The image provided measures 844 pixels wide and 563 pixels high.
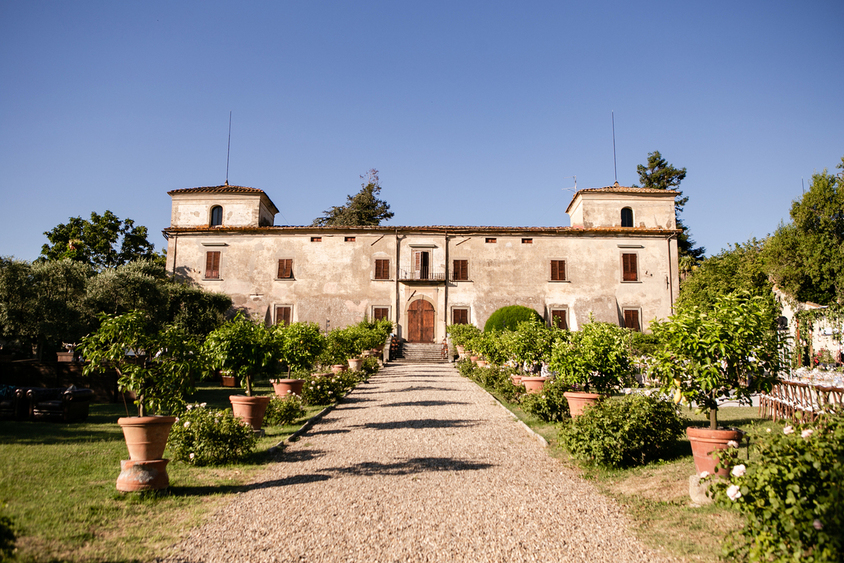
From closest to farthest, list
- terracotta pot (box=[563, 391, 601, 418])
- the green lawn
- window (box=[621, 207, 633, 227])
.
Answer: the green lawn, terracotta pot (box=[563, 391, 601, 418]), window (box=[621, 207, 633, 227])

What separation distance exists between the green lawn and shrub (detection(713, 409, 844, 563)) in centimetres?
352

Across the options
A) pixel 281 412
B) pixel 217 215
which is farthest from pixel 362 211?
pixel 281 412

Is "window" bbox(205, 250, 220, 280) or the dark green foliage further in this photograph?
"window" bbox(205, 250, 220, 280)

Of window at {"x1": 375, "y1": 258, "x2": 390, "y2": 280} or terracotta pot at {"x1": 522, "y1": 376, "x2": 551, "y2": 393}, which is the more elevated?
window at {"x1": 375, "y1": 258, "x2": 390, "y2": 280}

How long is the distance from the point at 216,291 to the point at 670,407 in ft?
83.9

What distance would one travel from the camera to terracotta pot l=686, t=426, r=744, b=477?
14.4ft

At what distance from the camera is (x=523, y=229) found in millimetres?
27906

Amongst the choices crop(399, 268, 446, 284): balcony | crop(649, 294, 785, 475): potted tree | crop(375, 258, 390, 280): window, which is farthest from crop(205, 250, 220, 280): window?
crop(649, 294, 785, 475): potted tree

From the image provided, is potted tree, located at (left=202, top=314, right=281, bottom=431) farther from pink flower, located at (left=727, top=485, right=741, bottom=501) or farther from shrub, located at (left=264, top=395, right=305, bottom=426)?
pink flower, located at (left=727, top=485, right=741, bottom=501)

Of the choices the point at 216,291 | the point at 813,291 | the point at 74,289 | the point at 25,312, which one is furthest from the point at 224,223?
the point at 813,291

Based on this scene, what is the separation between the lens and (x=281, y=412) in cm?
848

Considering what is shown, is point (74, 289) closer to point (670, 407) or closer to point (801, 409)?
point (670, 407)

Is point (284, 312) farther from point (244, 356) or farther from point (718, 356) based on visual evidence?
point (718, 356)

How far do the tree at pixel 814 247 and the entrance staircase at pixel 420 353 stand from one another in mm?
16758
